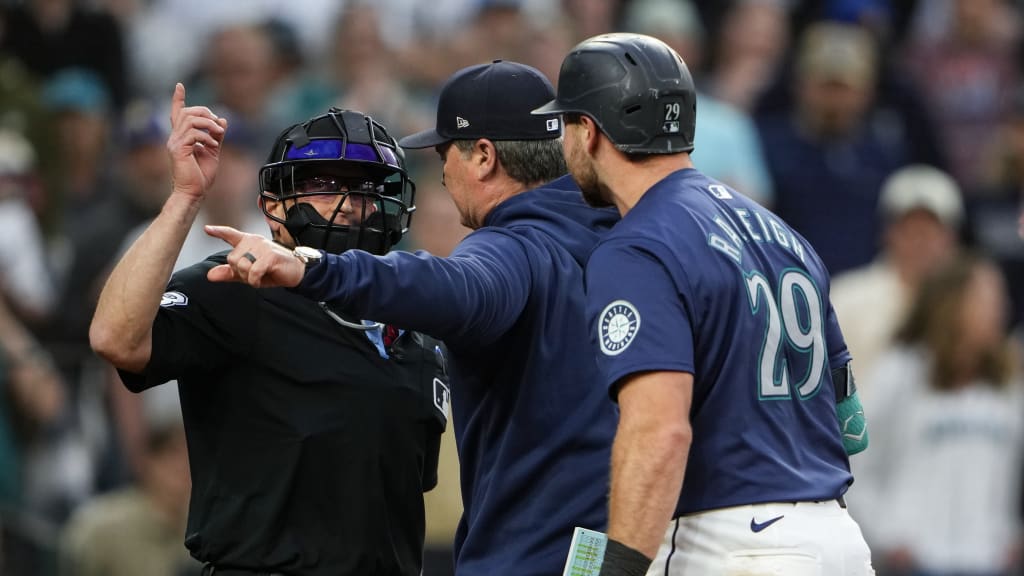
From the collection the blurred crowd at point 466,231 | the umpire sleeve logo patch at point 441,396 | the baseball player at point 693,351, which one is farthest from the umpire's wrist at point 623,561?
the blurred crowd at point 466,231

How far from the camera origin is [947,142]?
1171 cm

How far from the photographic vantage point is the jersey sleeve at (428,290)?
4086 mm

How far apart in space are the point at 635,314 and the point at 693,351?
18cm

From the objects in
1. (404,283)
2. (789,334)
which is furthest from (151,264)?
(789,334)

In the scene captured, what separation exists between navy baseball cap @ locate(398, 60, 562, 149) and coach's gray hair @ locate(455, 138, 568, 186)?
0.02m

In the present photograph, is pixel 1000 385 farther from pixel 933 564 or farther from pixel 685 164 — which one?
pixel 685 164

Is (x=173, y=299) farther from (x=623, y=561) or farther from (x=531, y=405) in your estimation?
(x=623, y=561)

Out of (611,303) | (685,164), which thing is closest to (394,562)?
(611,303)

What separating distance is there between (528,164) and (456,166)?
0.72 ft

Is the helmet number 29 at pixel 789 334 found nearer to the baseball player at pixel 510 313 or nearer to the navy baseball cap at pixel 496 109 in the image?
the baseball player at pixel 510 313

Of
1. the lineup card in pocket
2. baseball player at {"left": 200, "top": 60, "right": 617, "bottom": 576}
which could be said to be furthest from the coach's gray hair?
the lineup card in pocket

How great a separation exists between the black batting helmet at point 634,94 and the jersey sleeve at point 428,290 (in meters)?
0.48

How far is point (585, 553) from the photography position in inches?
163

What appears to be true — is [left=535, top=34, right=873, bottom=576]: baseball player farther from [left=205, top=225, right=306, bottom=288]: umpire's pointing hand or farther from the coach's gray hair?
[left=205, top=225, right=306, bottom=288]: umpire's pointing hand
